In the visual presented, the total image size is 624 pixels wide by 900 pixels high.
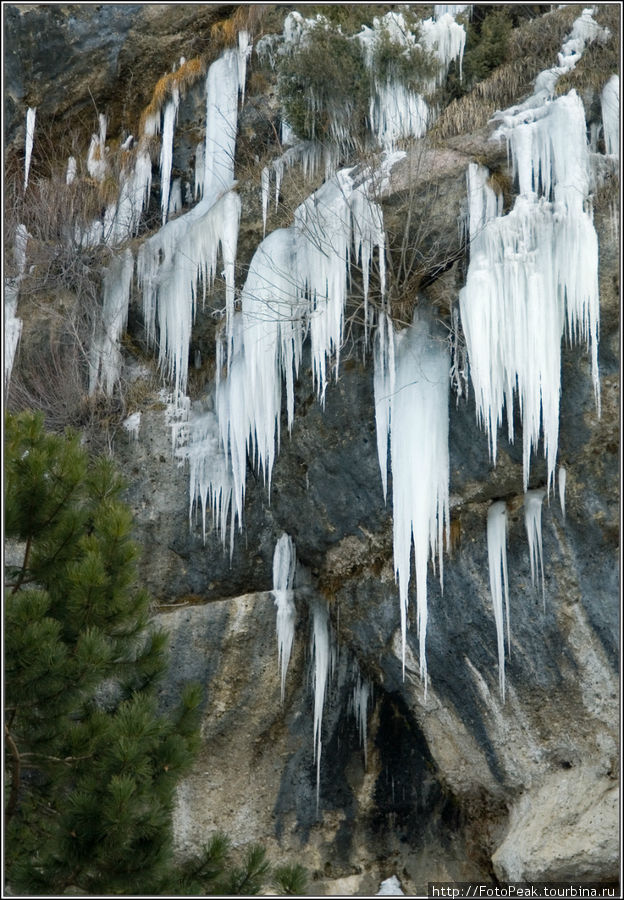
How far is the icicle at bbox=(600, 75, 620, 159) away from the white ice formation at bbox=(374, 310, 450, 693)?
5.65ft

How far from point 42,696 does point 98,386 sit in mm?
4241

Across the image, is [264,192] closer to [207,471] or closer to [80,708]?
[207,471]

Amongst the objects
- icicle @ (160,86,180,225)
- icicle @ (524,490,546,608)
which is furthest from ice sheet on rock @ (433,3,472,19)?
icicle @ (524,490,546,608)

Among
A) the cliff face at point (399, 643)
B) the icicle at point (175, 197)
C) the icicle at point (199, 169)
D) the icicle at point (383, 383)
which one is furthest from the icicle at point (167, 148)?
the icicle at point (383, 383)

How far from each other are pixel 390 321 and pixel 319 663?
2.71 meters

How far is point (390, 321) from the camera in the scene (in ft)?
25.3

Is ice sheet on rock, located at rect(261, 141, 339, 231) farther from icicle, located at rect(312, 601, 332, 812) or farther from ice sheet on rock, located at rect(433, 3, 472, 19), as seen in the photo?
icicle, located at rect(312, 601, 332, 812)

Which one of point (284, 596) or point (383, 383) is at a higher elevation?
point (383, 383)

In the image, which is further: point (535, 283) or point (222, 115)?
point (222, 115)

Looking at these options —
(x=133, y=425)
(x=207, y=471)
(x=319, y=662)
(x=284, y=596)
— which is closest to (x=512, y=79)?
(x=207, y=471)

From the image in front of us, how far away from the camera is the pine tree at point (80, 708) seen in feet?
18.1

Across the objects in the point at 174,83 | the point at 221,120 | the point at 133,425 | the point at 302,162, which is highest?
the point at 174,83

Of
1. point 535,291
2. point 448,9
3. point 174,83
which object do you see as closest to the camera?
point 535,291

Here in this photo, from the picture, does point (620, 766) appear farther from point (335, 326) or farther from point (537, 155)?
point (537, 155)
